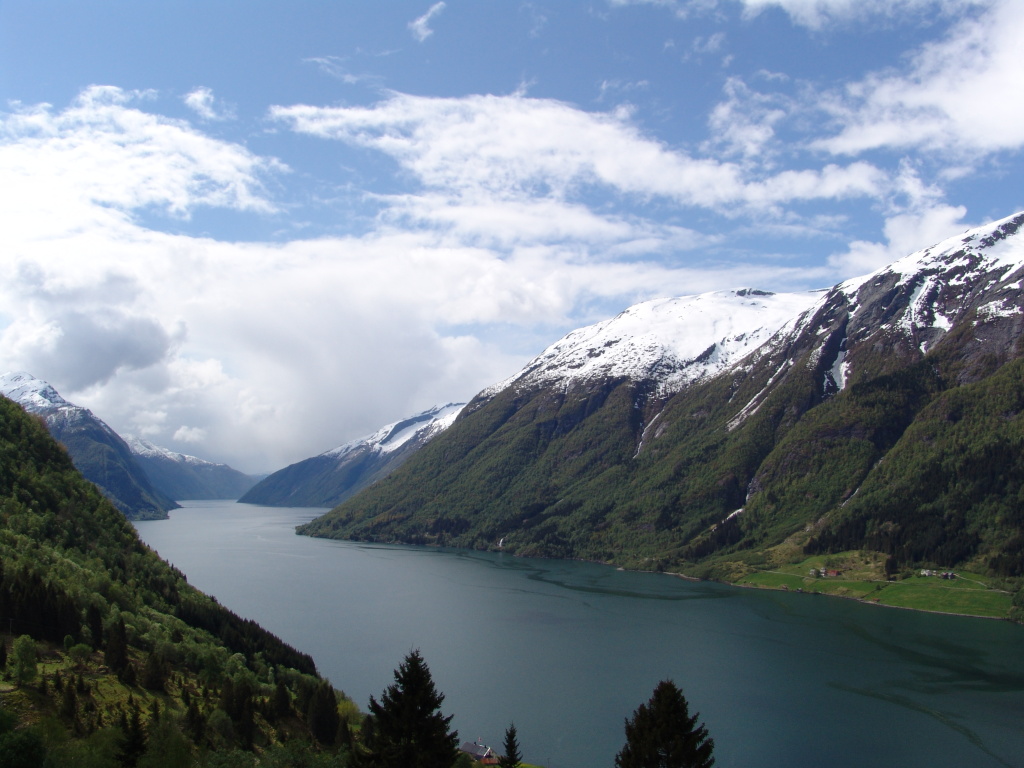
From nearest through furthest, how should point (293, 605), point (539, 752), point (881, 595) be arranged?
point (539, 752) → point (293, 605) → point (881, 595)

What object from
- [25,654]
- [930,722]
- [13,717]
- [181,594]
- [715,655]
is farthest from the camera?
[715,655]

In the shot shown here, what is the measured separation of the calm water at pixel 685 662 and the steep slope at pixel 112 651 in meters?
18.3

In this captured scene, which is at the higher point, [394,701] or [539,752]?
[394,701]

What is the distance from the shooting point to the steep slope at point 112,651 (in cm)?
4500

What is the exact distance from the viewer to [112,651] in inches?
2248

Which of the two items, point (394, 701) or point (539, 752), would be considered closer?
point (394, 701)

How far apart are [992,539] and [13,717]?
177710mm

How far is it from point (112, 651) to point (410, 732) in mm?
36058

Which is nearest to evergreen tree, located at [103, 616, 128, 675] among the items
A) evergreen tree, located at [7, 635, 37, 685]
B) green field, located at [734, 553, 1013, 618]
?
evergreen tree, located at [7, 635, 37, 685]

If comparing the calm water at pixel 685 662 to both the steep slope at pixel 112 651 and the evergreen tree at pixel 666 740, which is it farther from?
the evergreen tree at pixel 666 740

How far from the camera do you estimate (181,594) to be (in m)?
86.9

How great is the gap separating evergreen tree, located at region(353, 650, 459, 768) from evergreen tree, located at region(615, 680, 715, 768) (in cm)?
1006

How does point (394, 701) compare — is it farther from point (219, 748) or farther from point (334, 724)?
point (334, 724)

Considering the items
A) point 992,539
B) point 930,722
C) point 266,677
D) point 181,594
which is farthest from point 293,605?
point 992,539
